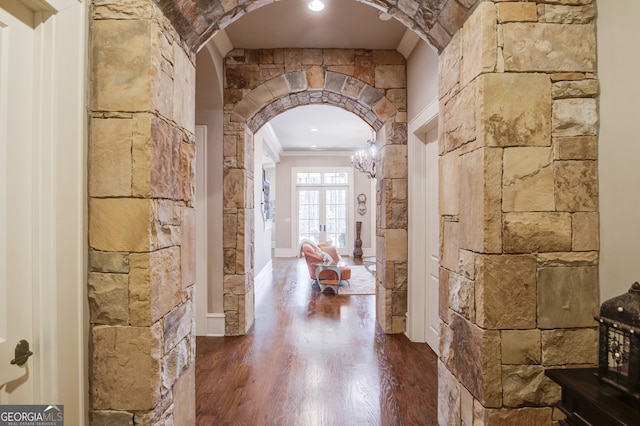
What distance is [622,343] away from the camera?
40.1 inches

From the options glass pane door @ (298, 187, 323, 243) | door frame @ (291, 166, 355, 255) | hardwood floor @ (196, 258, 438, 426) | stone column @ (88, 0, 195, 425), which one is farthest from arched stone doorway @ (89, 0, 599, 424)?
glass pane door @ (298, 187, 323, 243)

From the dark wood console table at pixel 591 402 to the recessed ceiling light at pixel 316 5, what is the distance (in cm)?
273

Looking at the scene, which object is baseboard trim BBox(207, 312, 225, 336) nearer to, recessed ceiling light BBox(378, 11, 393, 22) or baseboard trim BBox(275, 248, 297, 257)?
recessed ceiling light BBox(378, 11, 393, 22)

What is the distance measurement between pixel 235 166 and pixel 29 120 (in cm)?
221

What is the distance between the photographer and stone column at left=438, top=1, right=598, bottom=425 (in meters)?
1.27

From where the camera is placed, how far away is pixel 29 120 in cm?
112

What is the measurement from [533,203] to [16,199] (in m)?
1.90

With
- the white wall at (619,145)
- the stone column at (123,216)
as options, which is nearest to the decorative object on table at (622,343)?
the white wall at (619,145)

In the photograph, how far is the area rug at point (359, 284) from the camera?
5.32 meters

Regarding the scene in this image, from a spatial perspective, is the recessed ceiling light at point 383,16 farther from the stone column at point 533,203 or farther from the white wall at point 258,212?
the white wall at point 258,212

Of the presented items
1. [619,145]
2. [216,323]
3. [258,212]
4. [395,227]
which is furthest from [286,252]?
[619,145]

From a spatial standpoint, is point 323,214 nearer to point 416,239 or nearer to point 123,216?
point 416,239

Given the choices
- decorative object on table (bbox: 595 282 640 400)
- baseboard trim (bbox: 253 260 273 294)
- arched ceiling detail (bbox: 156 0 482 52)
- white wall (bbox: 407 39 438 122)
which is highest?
white wall (bbox: 407 39 438 122)

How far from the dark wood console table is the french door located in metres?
8.26
